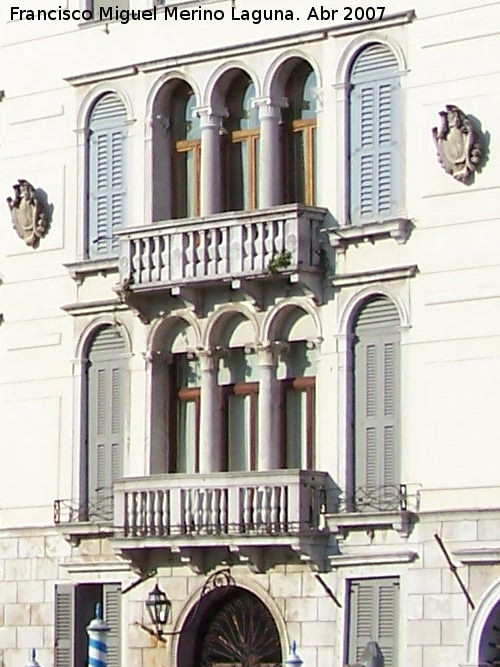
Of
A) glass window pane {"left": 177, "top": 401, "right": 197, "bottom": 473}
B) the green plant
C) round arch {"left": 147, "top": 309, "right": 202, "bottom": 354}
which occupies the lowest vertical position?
glass window pane {"left": 177, "top": 401, "right": 197, "bottom": 473}

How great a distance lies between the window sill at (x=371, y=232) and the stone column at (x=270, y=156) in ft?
3.30

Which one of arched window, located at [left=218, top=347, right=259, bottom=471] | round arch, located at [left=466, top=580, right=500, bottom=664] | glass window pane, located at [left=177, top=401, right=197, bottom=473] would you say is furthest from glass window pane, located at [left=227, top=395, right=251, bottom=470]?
round arch, located at [left=466, top=580, right=500, bottom=664]

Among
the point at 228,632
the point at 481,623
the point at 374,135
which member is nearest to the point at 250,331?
the point at 374,135

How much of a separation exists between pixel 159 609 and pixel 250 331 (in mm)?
3653

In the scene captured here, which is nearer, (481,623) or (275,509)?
(481,623)

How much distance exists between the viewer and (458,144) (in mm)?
31047

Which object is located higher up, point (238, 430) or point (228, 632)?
point (238, 430)

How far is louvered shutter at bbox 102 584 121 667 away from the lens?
112 ft

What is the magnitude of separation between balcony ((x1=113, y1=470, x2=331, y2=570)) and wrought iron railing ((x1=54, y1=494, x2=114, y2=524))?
93 centimetres

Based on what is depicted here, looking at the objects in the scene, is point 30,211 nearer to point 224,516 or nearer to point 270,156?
point 270,156

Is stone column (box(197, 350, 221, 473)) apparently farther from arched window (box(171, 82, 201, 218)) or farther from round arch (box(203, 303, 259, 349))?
arched window (box(171, 82, 201, 218))

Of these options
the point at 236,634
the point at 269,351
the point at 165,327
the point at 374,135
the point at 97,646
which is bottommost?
the point at 97,646

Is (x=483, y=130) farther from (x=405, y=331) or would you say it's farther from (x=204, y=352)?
(x=204, y=352)

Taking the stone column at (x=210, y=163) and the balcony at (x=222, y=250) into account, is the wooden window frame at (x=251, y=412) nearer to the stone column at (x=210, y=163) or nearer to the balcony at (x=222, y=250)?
the balcony at (x=222, y=250)
